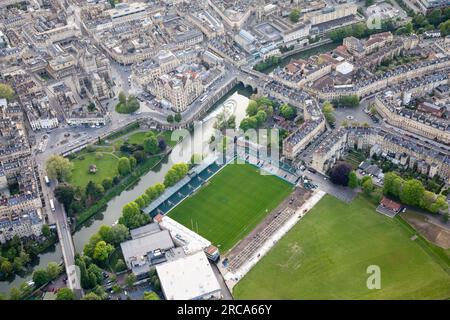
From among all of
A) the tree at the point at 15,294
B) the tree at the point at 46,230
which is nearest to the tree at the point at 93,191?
the tree at the point at 46,230

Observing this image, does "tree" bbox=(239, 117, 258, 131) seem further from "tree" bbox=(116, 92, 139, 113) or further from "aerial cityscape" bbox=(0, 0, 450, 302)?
"tree" bbox=(116, 92, 139, 113)

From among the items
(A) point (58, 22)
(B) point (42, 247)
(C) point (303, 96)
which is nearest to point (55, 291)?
(B) point (42, 247)

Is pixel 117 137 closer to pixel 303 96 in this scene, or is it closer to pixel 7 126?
pixel 7 126

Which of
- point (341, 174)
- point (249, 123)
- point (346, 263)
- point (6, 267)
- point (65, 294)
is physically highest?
point (249, 123)

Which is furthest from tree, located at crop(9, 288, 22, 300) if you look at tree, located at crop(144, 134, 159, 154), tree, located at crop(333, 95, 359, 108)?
tree, located at crop(333, 95, 359, 108)

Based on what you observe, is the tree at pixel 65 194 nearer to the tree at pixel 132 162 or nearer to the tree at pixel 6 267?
the tree at pixel 132 162

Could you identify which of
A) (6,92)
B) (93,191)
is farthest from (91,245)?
(6,92)

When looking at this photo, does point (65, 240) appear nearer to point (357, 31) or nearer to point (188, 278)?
point (188, 278)
